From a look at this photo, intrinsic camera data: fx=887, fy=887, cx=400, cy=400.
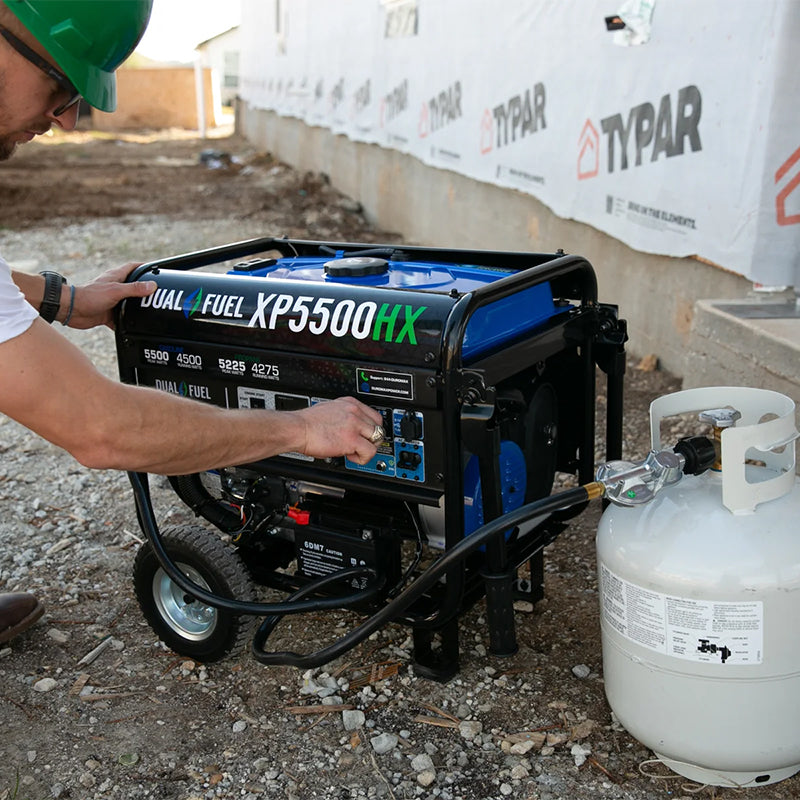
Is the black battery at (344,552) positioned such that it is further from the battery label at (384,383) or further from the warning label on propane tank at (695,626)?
the warning label on propane tank at (695,626)

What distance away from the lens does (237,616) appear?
99.3 inches

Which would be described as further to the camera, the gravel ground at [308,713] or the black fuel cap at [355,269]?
the black fuel cap at [355,269]

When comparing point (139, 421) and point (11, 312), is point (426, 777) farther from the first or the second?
point (11, 312)

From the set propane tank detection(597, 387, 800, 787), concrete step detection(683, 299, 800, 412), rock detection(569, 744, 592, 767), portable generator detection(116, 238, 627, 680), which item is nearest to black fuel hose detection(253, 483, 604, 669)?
portable generator detection(116, 238, 627, 680)

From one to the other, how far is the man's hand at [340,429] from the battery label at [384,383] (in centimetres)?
5

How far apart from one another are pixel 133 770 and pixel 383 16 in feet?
27.6

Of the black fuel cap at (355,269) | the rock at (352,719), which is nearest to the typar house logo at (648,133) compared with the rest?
the black fuel cap at (355,269)

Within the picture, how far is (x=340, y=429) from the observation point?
2090 millimetres

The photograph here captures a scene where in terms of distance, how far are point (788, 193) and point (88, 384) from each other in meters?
3.05

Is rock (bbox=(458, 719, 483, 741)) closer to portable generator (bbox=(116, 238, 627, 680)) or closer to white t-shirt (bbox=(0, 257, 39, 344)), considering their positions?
portable generator (bbox=(116, 238, 627, 680))

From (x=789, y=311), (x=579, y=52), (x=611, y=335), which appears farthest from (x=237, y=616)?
(x=579, y=52)

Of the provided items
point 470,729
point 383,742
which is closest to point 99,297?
point 383,742

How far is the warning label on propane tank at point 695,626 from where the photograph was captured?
1848mm

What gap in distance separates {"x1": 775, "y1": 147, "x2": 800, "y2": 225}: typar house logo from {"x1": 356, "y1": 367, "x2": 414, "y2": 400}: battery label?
236 centimetres
